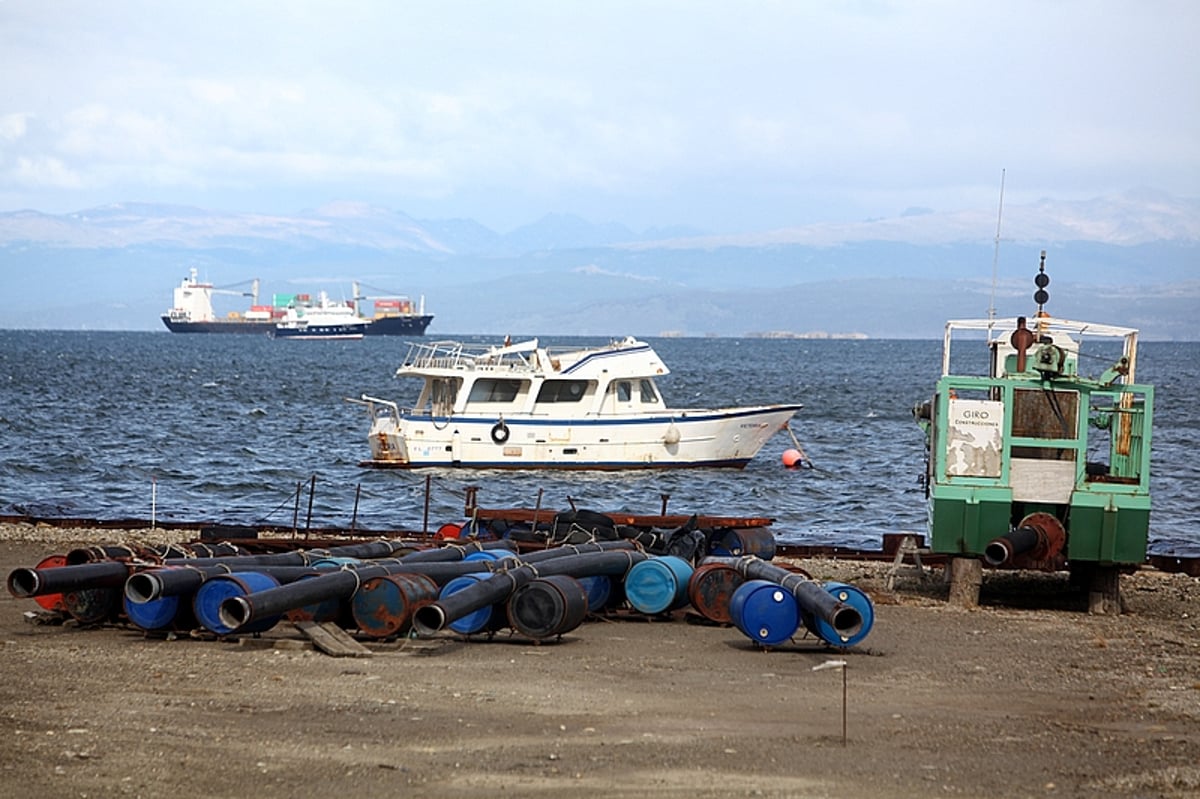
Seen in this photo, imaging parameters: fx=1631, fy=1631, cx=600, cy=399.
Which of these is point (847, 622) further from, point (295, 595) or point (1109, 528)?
point (295, 595)

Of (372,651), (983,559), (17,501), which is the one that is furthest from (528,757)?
→ (17,501)

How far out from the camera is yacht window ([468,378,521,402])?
3597 cm

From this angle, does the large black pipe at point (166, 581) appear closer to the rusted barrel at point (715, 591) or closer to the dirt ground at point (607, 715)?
the dirt ground at point (607, 715)

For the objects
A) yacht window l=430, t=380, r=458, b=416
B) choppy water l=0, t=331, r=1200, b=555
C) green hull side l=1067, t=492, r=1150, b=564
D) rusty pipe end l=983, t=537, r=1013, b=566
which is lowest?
choppy water l=0, t=331, r=1200, b=555

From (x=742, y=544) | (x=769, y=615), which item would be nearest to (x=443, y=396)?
(x=742, y=544)

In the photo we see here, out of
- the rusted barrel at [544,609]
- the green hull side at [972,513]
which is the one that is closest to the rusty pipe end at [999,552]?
the green hull side at [972,513]

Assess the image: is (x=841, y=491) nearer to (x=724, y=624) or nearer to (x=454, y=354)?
(x=454, y=354)

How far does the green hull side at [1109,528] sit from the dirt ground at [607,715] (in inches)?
52.2

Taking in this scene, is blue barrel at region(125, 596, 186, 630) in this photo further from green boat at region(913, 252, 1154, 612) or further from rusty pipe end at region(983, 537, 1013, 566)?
rusty pipe end at region(983, 537, 1013, 566)

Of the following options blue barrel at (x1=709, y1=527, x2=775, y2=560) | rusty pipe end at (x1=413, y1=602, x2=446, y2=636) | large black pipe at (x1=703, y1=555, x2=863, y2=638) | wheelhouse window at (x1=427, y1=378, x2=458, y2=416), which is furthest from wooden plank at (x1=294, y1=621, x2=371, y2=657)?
wheelhouse window at (x1=427, y1=378, x2=458, y2=416)

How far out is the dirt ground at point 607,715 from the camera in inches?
360

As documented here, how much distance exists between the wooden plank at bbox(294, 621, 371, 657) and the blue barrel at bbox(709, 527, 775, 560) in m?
6.00

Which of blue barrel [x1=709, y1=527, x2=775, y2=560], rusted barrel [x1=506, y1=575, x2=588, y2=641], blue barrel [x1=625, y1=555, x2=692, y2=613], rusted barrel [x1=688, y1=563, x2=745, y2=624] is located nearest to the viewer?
rusted barrel [x1=506, y1=575, x2=588, y2=641]

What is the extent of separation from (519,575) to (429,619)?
3.80 ft
